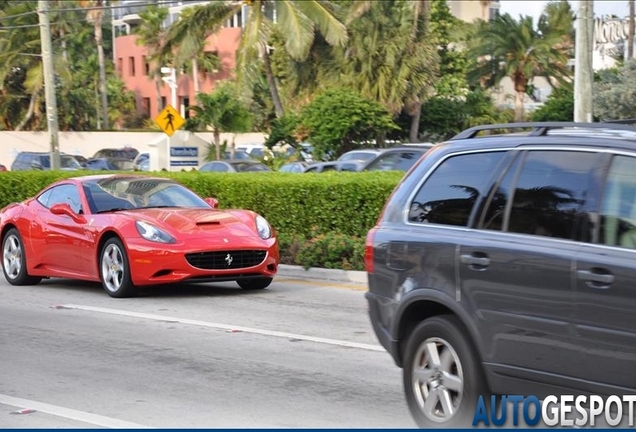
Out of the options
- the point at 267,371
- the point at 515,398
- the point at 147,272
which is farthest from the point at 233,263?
the point at 515,398

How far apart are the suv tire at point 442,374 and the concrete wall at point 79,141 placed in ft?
177

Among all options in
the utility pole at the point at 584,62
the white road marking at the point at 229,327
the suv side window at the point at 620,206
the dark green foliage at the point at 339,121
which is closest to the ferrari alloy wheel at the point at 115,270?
the white road marking at the point at 229,327

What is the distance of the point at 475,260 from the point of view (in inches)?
249

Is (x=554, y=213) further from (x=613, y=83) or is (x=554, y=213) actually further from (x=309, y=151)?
(x=309, y=151)

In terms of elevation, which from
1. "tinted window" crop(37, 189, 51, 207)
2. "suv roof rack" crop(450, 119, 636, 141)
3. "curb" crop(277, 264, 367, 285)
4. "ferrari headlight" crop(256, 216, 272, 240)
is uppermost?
"suv roof rack" crop(450, 119, 636, 141)

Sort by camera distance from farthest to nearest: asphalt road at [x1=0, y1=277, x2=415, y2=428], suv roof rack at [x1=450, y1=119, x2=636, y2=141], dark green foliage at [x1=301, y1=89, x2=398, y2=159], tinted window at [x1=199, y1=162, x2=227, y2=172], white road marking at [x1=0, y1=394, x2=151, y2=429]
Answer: dark green foliage at [x1=301, y1=89, x2=398, y2=159] → tinted window at [x1=199, y1=162, x2=227, y2=172] → asphalt road at [x1=0, y1=277, x2=415, y2=428] → white road marking at [x1=0, y1=394, x2=151, y2=429] → suv roof rack at [x1=450, y1=119, x2=636, y2=141]

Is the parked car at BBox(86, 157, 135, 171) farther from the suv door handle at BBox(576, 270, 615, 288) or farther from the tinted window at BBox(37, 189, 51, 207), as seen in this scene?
the suv door handle at BBox(576, 270, 615, 288)

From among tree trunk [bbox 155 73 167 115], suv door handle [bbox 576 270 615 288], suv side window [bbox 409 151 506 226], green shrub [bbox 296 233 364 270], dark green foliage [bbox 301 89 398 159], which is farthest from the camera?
tree trunk [bbox 155 73 167 115]

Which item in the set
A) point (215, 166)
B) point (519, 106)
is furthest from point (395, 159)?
point (519, 106)

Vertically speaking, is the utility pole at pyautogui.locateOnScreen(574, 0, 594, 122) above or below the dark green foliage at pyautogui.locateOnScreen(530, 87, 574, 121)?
above

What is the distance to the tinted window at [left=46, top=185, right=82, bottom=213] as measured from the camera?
47.8ft

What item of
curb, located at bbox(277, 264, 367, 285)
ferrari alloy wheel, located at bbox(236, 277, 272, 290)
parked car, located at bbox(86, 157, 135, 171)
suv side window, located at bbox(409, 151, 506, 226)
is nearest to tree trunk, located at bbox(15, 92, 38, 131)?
parked car, located at bbox(86, 157, 135, 171)

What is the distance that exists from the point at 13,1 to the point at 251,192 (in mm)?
58334

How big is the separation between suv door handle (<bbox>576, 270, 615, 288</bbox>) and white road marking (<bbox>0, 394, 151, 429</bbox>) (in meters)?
2.97
